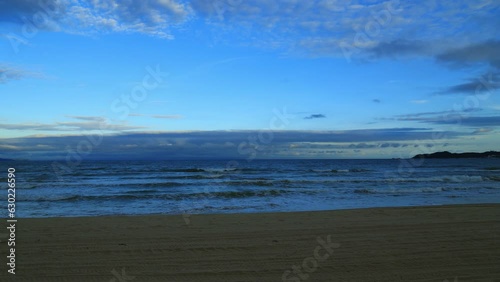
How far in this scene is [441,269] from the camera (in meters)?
5.57

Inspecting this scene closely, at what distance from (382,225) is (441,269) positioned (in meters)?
3.79

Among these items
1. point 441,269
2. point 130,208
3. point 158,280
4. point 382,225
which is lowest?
point 441,269

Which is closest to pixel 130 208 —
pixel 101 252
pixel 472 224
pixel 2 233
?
pixel 2 233

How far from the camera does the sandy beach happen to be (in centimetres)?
539

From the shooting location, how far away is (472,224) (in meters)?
9.42

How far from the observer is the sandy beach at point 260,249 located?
539 centimetres

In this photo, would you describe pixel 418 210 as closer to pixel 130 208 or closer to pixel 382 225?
pixel 382 225

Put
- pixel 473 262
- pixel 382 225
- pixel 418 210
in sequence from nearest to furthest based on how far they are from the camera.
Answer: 1. pixel 473 262
2. pixel 382 225
3. pixel 418 210

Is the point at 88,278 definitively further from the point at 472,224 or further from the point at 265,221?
the point at 472,224

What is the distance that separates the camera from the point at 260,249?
268 inches

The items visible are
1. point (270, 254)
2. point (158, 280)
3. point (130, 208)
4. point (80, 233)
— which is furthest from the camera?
point (130, 208)

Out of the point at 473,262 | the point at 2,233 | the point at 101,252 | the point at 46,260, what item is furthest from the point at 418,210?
the point at 2,233

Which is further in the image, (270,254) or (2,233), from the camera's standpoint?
(2,233)

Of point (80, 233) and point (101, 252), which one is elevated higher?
point (80, 233)
